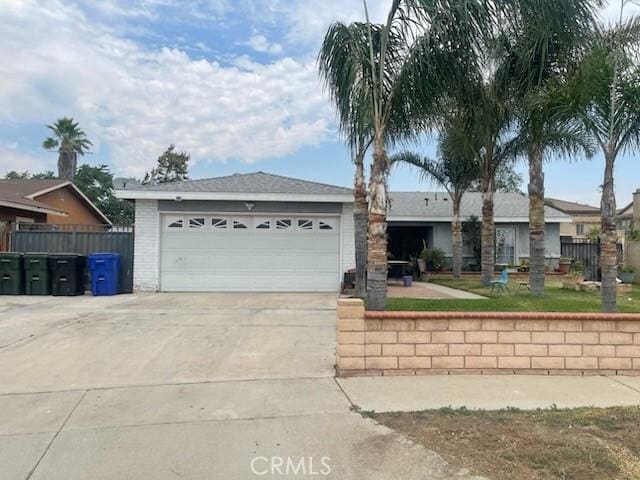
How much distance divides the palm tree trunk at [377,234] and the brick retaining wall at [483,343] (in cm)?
106

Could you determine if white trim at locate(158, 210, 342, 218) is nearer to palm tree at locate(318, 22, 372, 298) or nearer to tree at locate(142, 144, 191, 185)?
palm tree at locate(318, 22, 372, 298)

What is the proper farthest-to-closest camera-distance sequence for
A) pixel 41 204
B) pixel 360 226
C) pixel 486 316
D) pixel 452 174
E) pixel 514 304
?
pixel 41 204
pixel 452 174
pixel 360 226
pixel 514 304
pixel 486 316

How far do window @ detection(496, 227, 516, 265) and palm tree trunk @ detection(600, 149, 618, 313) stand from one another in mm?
14259

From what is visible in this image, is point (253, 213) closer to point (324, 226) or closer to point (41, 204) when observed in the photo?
point (324, 226)

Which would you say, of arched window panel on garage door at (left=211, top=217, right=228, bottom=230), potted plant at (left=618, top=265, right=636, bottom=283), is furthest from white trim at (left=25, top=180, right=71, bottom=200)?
potted plant at (left=618, top=265, right=636, bottom=283)

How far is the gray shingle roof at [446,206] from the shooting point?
21.5 m

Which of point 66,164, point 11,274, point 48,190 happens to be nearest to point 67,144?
point 66,164

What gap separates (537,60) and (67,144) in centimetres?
3971

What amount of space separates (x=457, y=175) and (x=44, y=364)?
50.0ft

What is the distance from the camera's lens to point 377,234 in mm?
7363

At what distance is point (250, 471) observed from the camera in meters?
3.80

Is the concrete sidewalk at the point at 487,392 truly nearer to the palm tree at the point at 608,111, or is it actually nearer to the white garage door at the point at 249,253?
the palm tree at the point at 608,111

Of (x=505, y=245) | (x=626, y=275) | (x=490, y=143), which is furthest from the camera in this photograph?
(x=505, y=245)

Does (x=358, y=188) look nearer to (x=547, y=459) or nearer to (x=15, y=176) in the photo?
(x=547, y=459)
